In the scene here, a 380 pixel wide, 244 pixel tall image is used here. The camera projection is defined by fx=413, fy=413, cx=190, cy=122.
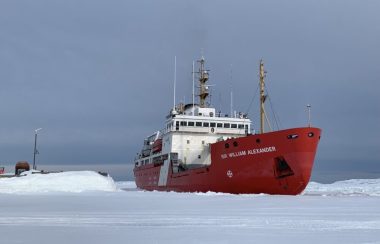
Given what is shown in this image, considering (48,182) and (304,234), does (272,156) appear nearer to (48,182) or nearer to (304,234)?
(304,234)

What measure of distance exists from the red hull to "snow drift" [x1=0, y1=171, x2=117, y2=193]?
12699 millimetres

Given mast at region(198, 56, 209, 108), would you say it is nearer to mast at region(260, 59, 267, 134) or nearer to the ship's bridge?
the ship's bridge

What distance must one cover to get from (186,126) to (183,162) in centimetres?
311

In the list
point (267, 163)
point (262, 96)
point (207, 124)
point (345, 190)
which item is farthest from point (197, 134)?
point (345, 190)

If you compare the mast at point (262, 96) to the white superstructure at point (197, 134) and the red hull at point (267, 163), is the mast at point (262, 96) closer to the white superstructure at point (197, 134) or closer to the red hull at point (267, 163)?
the red hull at point (267, 163)

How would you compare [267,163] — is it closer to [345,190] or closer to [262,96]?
[262,96]

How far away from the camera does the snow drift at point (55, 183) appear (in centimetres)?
3328

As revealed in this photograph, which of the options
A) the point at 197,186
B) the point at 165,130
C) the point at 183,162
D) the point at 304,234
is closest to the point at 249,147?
the point at 197,186

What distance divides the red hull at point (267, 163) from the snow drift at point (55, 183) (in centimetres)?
1270

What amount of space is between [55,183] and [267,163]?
18290 mm

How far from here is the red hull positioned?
80.3 feet

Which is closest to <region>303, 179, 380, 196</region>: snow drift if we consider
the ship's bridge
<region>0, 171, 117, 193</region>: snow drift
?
the ship's bridge

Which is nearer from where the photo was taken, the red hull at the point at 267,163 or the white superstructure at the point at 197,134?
the red hull at the point at 267,163

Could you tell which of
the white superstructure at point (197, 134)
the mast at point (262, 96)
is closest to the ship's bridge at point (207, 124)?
the white superstructure at point (197, 134)
